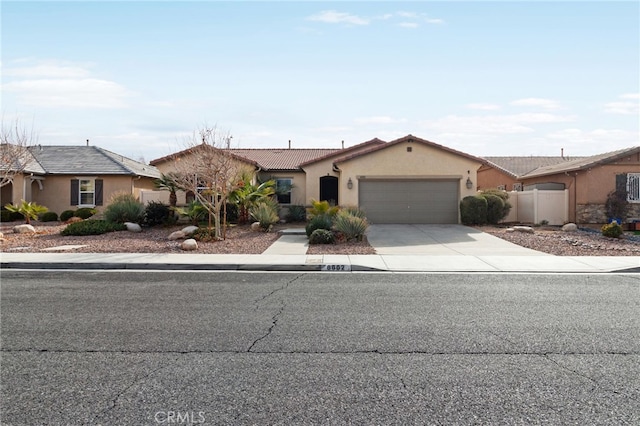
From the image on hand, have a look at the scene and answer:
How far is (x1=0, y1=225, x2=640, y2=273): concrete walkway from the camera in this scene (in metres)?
12.1

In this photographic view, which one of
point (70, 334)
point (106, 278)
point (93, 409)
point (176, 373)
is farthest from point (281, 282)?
point (93, 409)

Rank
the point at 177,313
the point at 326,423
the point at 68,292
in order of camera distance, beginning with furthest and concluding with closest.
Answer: the point at 68,292 → the point at 177,313 → the point at 326,423

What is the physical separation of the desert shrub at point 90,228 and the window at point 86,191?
30.1 ft

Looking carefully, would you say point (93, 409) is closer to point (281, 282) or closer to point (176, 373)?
point (176, 373)

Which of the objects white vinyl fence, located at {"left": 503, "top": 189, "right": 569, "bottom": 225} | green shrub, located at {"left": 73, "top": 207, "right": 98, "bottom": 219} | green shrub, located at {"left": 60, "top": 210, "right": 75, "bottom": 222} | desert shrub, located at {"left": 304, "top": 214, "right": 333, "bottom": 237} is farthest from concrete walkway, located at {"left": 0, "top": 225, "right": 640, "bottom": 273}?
green shrub, located at {"left": 60, "top": 210, "right": 75, "bottom": 222}

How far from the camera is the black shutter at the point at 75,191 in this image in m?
28.3

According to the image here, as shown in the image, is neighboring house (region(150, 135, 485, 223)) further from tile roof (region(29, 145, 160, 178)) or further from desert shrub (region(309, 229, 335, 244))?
desert shrub (region(309, 229, 335, 244))

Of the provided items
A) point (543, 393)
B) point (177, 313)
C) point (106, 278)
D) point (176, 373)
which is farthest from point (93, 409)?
point (106, 278)

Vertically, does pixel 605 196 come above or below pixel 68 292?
above

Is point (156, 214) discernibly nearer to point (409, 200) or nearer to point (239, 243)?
point (239, 243)

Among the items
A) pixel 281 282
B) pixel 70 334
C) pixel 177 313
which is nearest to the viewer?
pixel 70 334

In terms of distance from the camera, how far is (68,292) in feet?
29.1

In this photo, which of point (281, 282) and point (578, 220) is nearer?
Answer: point (281, 282)

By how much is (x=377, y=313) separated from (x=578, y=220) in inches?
800
